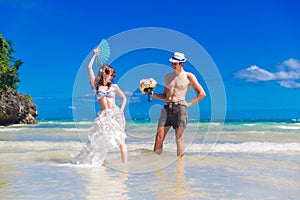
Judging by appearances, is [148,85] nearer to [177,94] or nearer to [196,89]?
[177,94]

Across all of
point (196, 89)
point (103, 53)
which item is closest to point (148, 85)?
point (196, 89)

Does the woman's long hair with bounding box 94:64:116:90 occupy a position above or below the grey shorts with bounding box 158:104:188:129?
above

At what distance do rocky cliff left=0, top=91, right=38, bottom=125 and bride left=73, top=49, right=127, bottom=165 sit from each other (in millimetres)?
29567

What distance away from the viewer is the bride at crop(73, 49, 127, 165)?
730 centimetres

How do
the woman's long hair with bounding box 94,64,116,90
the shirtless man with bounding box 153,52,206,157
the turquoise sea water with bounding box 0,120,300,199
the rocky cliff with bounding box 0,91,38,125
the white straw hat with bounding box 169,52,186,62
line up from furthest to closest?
the rocky cliff with bounding box 0,91,38,125 → the shirtless man with bounding box 153,52,206,157 → the white straw hat with bounding box 169,52,186,62 → the woman's long hair with bounding box 94,64,116,90 → the turquoise sea water with bounding box 0,120,300,199

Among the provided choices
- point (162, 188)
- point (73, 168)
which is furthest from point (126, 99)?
point (162, 188)

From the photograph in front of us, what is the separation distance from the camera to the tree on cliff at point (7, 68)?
3616 cm

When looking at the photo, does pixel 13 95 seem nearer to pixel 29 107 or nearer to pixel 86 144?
pixel 29 107

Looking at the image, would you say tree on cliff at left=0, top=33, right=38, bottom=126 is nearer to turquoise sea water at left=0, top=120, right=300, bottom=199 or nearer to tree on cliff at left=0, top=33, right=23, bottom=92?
tree on cliff at left=0, top=33, right=23, bottom=92

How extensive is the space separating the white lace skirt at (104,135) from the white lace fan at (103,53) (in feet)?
2.90

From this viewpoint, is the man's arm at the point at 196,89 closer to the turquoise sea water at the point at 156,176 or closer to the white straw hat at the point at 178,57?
the white straw hat at the point at 178,57

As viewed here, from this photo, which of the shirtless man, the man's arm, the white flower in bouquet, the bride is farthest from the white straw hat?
the bride

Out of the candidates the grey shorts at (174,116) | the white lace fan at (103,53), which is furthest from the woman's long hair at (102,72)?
the grey shorts at (174,116)

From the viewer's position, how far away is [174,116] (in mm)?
7773
